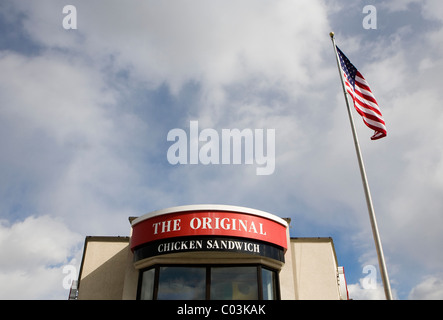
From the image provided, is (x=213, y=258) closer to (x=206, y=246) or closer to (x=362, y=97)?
(x=206, y=246)

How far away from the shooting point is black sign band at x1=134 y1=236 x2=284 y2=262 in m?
13.0

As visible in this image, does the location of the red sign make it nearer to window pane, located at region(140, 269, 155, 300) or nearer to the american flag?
window pane, located at region(140, 269, 155, 300)

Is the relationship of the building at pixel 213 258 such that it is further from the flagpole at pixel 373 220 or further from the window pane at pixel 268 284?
the flagpole at pixel 373 220

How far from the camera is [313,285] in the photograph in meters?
15.2

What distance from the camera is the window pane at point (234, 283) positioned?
13.0 metres

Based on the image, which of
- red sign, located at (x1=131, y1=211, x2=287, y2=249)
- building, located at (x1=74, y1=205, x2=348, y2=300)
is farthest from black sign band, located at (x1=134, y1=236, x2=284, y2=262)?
red sign, located at (x1=131, y1=211, x2=287, y2=249)

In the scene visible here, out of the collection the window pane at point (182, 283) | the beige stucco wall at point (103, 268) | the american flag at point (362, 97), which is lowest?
the window pane at point (182, 283)

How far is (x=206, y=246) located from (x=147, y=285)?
3.15 metres

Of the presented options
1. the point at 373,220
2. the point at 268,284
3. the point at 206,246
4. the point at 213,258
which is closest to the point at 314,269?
the point at 268,284

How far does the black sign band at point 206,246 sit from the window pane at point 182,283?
92cm

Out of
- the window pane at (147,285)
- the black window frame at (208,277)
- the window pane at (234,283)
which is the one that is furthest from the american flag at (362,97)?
the window pane at (147,285)

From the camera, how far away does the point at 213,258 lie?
13.7 m
